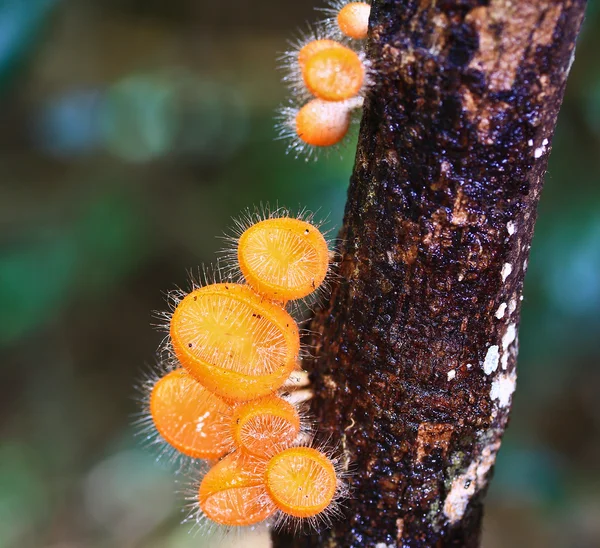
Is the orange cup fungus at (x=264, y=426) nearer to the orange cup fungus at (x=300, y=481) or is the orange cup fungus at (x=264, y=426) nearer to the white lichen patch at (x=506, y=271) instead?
the orange cup fungus at (x=300, y=481)

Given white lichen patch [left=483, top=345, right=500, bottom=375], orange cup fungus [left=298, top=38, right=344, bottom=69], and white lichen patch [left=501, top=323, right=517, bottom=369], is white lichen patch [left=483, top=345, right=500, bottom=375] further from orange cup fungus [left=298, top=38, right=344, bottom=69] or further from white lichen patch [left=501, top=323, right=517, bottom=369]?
orange cup fungus [left=298, top=38, right=344, bottom=69]

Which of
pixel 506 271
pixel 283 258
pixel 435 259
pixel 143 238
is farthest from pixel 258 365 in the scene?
pixel 143 238

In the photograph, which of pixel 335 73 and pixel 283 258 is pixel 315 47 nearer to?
pixel 335 73

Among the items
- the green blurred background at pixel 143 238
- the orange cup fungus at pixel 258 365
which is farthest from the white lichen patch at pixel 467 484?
the green blurred background at pixel 143 238

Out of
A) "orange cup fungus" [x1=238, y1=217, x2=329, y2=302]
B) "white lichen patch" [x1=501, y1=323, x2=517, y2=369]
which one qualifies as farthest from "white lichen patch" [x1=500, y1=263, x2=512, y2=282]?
"orange cup fungus" [x1=238, y1=217, x2=329, y2=302]

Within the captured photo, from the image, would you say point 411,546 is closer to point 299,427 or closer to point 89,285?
point 299,427
